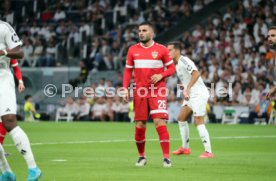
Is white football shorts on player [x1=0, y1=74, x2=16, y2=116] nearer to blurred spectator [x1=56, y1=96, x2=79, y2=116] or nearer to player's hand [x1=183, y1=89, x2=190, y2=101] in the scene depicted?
player's hand [x1=183, y1=89, x2=190, y2=101]

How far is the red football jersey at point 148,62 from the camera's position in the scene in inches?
603

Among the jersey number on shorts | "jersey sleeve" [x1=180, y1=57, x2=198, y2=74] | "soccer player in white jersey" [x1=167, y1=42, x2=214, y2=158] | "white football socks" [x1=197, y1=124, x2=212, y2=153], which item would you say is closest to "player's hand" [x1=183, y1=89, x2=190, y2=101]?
"soccer player in white jersey" [x1=167, y1=42, x2=214, y2=158]

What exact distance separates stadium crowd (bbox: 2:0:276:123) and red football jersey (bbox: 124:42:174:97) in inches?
727

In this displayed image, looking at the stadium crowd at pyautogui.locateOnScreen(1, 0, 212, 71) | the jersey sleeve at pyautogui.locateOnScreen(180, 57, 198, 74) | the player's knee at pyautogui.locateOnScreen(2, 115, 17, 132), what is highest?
the stadium crowd at pyautogui.locateOnScreen(1, 0, 212, 71)

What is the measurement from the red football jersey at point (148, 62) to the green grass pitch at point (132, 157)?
1.59 metres

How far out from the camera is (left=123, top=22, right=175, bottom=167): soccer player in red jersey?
598 inches

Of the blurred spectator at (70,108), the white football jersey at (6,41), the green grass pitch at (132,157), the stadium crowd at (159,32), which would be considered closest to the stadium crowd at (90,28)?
the stadium crowd at (159,32)

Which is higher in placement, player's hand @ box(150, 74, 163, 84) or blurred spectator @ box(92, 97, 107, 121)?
player's hand @ box(150, 74, 163, 84)

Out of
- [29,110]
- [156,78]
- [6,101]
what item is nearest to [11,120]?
[6,101]

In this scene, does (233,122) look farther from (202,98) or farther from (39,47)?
(202,98)

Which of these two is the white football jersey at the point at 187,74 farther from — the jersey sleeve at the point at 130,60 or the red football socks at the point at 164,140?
the red football socks at the point at 164,140

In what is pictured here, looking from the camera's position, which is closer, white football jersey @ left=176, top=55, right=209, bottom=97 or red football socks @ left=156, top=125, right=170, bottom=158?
red football socks @ left=156, top=125, right=170, bottom=158

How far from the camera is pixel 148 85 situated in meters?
15.2

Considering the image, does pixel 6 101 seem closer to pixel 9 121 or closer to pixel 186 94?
pixel 9 121
